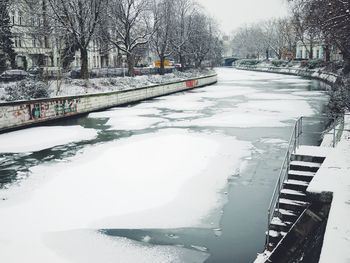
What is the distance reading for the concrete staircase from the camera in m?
8.67

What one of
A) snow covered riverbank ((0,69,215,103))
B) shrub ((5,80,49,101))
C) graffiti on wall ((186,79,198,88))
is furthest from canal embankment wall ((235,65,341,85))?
shrub ((5,80,49,101))

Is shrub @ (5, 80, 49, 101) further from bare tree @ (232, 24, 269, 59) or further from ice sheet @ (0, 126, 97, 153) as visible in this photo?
bare tree @ (232, 24, 269, 59)

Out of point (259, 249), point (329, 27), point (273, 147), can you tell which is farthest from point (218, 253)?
point (329, 27)

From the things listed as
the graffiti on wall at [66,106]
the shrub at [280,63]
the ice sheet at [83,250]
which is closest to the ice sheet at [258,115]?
the graffiti on wall at [66,106]

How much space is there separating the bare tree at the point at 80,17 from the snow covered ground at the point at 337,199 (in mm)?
26674

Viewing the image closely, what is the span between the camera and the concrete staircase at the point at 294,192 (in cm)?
867

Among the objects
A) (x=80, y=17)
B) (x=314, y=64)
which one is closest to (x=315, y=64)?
(x=314, y=64)

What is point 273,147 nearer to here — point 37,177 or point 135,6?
point 37,177

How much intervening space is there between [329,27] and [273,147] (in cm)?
1002

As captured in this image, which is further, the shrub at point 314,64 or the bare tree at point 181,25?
the shrub at point 314,64

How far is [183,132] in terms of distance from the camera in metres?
21.1

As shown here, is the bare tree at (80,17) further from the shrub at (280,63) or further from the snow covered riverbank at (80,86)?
the shrub at (280,63)

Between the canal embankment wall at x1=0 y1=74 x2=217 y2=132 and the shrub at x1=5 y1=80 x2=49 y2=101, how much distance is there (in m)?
1.02

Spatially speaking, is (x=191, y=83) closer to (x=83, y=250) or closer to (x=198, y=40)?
(x=198, y=40)
